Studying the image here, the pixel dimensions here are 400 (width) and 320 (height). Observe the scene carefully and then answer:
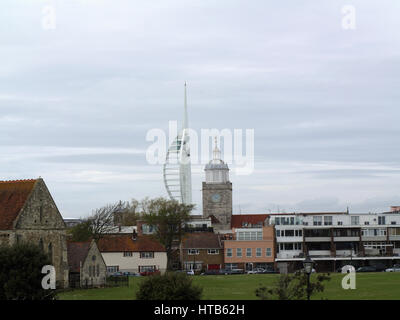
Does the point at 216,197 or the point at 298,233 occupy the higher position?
the point at 216,197

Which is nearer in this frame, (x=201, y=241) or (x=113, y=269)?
(x=113, y=269)

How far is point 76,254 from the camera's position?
8175cm

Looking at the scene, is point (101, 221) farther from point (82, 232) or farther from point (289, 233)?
point (289, 233)

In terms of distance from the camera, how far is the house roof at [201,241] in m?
126

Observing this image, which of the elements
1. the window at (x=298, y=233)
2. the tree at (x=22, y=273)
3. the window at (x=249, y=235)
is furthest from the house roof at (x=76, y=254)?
the window at (x=298, y=233)

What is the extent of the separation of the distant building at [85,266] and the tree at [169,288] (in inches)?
1637

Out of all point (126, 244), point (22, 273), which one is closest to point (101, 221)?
point (126, 244)

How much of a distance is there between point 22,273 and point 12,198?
26333mm

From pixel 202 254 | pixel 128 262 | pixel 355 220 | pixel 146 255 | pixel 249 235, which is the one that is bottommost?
pixel 128 262

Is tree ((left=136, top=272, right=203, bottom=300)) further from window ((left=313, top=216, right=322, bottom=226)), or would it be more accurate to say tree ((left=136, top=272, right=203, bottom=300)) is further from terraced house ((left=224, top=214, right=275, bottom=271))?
window ((left=313, top=216, right=322, bottom=226))

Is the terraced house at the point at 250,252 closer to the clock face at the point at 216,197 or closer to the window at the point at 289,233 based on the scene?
the window at the point at 289,233

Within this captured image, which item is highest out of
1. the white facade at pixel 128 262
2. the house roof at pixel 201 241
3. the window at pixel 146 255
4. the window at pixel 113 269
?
the house roof at pixel 201 241
